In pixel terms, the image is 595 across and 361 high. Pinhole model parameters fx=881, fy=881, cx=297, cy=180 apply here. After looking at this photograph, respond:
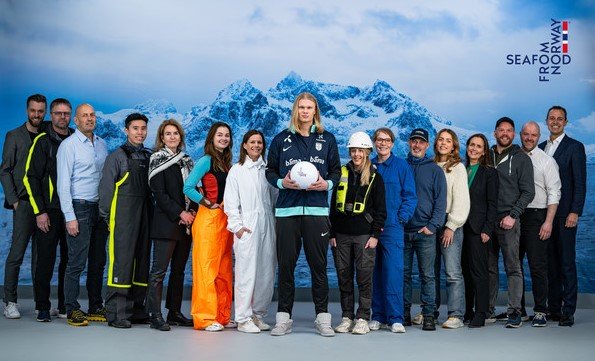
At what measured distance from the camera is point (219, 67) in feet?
29.3

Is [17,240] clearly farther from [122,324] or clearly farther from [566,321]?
[566,321]

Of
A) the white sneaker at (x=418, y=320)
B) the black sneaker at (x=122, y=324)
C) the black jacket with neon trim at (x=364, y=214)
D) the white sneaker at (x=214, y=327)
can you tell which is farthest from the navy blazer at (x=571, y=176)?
the black sneaker at (x=122, y=324)

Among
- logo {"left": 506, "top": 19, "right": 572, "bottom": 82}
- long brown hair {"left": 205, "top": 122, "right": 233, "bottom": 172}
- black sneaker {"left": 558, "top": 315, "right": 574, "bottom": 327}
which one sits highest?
logo {"left": 506, "top": 19, "right": 572, "bottom": 82}

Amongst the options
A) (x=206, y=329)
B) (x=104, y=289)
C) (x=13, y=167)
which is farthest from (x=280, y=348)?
(x=104, y=289)

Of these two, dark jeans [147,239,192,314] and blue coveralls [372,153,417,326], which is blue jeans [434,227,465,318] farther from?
dark jeans [147,239,192,314]

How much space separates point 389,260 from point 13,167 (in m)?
2.74

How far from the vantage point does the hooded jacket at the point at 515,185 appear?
612 centimetres

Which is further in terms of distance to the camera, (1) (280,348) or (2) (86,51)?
(2) (86,51)

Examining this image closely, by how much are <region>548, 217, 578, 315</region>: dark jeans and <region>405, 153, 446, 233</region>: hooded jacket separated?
993 millimetres

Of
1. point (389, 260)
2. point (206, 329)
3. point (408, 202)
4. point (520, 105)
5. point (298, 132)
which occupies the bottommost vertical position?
point (206, 329)

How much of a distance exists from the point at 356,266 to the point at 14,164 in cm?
255

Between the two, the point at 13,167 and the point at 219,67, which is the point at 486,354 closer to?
the point at 13,167

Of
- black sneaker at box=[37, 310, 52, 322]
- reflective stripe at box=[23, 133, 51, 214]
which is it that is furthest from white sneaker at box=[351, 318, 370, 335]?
reflective stripe at box=[23, 133, 51, 214]

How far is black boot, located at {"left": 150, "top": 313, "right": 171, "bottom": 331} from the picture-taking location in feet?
18.8
